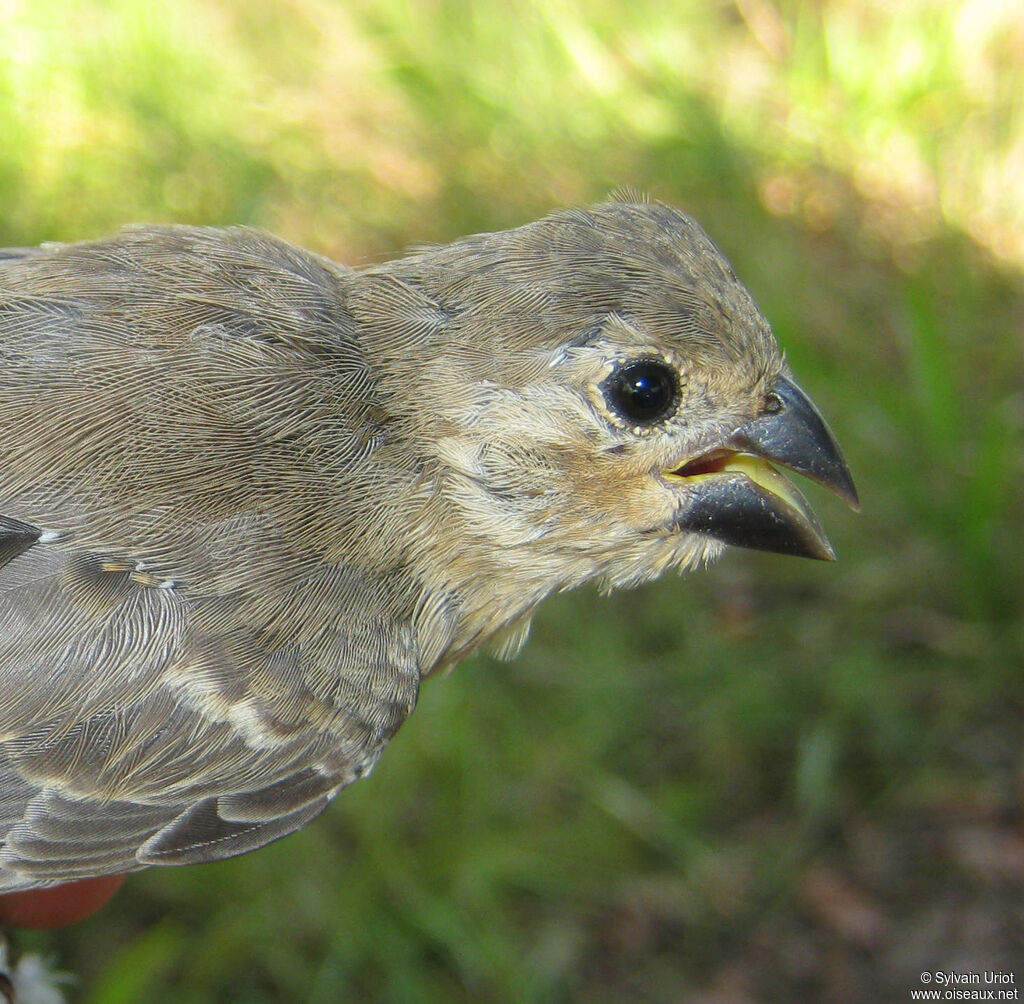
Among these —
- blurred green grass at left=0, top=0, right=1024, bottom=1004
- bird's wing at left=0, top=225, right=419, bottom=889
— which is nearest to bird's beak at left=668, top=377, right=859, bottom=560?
bird's wing at left=0, top=225, right=419, bottom=889

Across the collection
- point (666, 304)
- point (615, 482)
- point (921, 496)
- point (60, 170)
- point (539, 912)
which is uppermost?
point (666, 304)

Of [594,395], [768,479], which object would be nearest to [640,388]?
[594,395]

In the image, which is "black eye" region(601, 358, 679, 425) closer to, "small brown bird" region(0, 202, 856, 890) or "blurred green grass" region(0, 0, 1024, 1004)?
"small brown bird" region(0, 202, 856, 890)

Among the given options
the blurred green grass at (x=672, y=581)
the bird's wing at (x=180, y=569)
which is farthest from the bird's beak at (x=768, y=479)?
the blurred green grass at (x=672, y=581)

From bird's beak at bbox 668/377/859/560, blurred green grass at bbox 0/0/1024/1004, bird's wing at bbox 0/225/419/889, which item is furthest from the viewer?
blurred green grass at bbox 0/0/1024/1004

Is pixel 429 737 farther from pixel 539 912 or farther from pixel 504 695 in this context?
pixel 539 912

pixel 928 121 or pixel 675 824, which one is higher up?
pixel 928 121

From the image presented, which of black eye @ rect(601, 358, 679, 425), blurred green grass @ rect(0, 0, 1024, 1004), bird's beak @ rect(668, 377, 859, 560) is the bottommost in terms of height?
blurred green grass @ rect(0, 0, 1024, 1004)

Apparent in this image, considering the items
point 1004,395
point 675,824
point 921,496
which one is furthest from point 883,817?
point 1004,395
